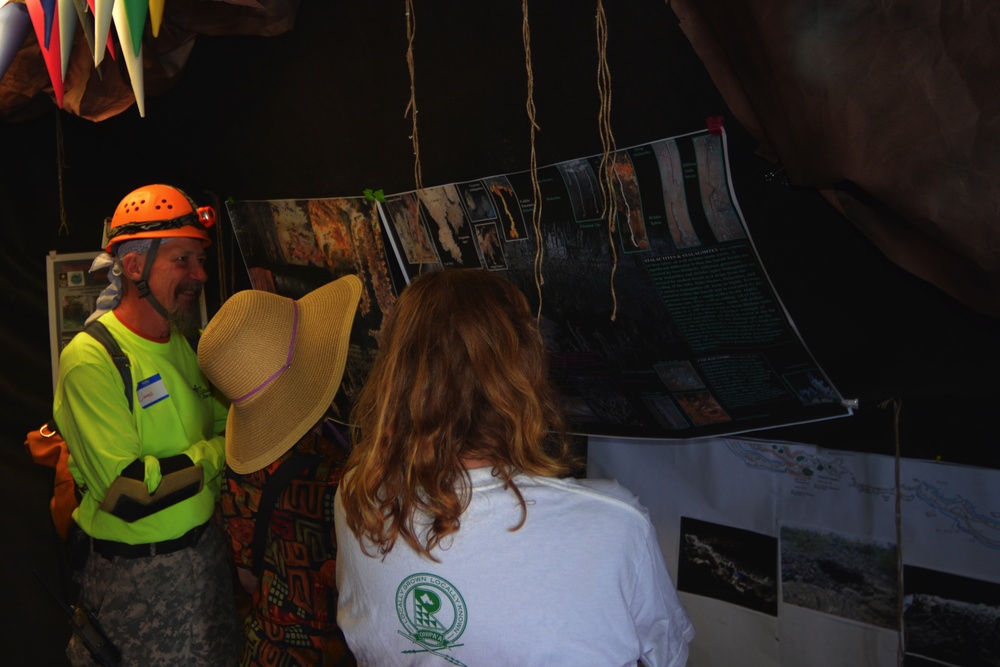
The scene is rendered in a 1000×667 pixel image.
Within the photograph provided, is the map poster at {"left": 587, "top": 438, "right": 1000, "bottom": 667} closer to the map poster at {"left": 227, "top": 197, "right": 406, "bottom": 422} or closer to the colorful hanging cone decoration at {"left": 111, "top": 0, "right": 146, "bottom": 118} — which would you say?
the map poster at {"left": 227, "top": 197, "right": 406, "bottom": 422}

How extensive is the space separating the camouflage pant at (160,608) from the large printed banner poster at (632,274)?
1001mm

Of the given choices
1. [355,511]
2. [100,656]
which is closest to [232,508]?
[355,511]

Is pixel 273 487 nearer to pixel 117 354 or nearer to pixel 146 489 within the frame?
pixel 146 489

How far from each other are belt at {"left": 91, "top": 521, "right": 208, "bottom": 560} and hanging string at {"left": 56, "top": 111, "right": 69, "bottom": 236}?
142 cm

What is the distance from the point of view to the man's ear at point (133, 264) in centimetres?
233

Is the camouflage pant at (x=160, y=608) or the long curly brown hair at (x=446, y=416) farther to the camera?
the camouflage pant at (x=160, y=608)

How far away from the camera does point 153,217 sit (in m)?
2.36

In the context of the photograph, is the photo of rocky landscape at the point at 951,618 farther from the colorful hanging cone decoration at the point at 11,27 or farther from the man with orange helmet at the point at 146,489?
the colorful hanging cone decoration at the point at 11,27

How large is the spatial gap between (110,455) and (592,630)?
63.2 inches

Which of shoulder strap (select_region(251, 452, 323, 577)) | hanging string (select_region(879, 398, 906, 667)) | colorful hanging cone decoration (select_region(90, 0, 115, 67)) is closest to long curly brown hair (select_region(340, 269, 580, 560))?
shoulder strap (select_region(251, 452, 323, 577))

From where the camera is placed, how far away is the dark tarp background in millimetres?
980

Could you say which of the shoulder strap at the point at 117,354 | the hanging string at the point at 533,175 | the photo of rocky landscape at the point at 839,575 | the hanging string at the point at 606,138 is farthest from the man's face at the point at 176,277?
the photo of rocky landscape at the point at 839,575

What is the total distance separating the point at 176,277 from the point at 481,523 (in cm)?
182

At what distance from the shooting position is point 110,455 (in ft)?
6.48
